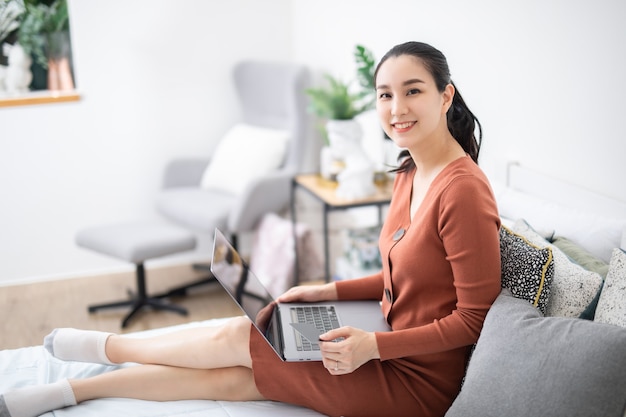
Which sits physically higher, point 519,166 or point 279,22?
point 279,22

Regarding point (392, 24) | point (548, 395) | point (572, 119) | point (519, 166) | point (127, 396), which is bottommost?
point (127, 396)

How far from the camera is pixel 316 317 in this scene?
5.80ft

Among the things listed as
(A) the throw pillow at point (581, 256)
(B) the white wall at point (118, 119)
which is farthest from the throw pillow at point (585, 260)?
(B) the white wall at point (118, 119)

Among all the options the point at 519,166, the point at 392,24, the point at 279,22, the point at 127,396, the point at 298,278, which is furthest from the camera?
the point at 279,22

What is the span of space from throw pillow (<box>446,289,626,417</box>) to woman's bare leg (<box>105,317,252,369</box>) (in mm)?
539

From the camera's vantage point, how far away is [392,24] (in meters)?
2.91

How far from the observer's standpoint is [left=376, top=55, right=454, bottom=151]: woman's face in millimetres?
1580

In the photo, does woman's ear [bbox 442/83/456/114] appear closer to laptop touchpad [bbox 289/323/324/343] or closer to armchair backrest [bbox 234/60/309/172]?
laptop touchpad [bbox 289/323/324/343]

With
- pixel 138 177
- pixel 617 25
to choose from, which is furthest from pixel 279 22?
pixel 617 25

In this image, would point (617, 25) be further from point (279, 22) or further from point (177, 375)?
point (279, 22)

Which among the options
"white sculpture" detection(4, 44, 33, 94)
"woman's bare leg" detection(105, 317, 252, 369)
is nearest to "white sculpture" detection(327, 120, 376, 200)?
"woman's bare leg" detection(105, 317, 252, 369)

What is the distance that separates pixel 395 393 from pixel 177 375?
0.53m

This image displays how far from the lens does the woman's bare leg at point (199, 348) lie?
65.6 inches

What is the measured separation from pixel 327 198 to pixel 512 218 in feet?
3.40
